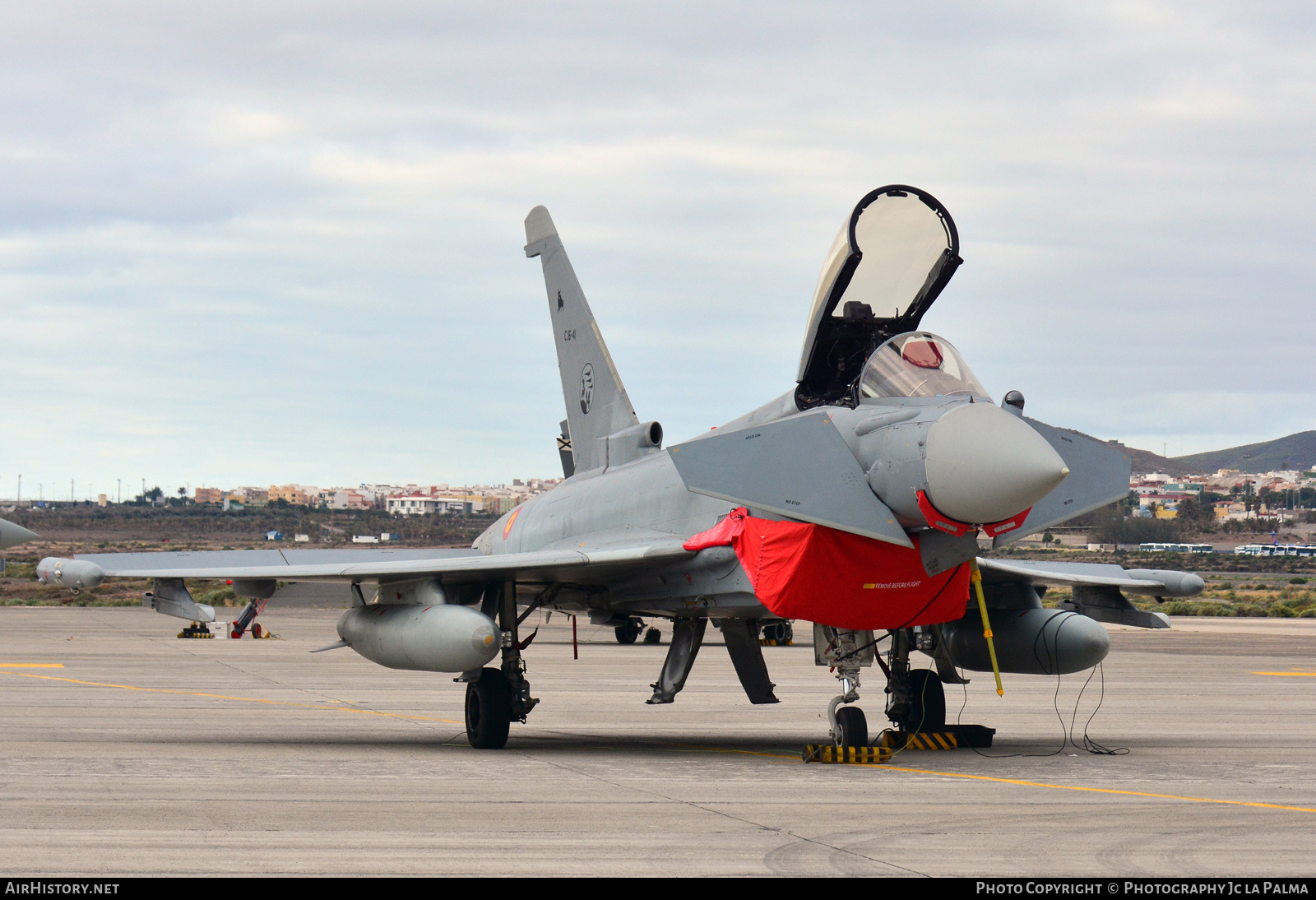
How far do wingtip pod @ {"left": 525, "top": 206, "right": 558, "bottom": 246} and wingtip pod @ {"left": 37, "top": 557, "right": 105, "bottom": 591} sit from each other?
25.0 ft

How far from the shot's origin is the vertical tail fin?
16.2 metres

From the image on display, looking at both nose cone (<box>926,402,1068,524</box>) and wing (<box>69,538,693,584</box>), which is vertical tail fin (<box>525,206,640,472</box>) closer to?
wing (<box>69,538,693,584</box>)

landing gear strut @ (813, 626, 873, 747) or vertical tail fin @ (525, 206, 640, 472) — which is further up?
vertical tail fin @ (525, 206, 640, 472)

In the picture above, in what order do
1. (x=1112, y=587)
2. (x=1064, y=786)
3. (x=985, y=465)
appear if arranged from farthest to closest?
(x=1112, y=587)
(x=1064, y=786)
(x=985, y=465)

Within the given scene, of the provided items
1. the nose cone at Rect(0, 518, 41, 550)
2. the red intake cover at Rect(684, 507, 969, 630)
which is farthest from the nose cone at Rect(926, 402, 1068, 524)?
the nose cone at Rect(0, 518, 41, 550)

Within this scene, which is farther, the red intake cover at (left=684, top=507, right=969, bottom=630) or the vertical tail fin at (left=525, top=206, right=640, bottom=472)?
the vertical tail fin at (left=525, top=206, right=640, bottom=472)

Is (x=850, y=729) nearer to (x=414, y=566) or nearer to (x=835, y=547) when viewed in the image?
(x=835, y=547)

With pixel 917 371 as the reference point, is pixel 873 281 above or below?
above

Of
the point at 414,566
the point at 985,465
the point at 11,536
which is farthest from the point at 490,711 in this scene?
the point at 11,536

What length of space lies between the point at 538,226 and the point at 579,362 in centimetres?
247

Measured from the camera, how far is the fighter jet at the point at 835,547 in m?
10.4

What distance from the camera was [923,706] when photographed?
42.5 feet

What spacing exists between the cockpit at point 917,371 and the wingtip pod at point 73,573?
7.42 meters

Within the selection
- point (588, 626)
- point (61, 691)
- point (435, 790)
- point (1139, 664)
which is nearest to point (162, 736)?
point (435, 790)
